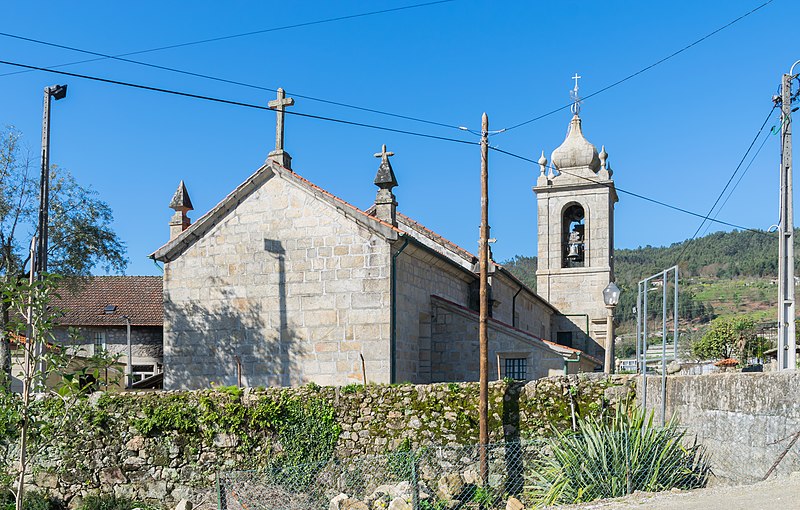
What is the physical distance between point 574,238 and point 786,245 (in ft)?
55.8

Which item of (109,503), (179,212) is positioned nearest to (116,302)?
(179,212)

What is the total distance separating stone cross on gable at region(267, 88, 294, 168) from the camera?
19266 millimetres

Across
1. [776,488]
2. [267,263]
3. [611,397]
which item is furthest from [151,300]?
[776,488]

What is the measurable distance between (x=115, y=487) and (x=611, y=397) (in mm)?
9829

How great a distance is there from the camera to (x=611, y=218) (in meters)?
30.5

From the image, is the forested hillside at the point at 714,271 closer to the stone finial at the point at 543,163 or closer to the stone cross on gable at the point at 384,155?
the stone finial at the point at 543,163

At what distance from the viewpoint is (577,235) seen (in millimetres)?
30812

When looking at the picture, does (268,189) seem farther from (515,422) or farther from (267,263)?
(515,422)

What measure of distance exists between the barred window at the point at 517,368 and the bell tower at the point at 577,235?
1143 centimetres

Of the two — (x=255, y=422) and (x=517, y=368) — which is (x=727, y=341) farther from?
(x=255, y=422)

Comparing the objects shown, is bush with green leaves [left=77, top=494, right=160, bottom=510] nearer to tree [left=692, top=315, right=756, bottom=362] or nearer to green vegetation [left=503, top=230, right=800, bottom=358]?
tree [left=692, top=315, right=756, bottom=362]

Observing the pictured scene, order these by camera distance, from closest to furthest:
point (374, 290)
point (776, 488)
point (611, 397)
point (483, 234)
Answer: point (776, 488)
point (611, 397)
point (483, 234)
point (374, 290)

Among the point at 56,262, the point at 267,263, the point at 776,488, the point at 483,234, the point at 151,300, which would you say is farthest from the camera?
the point at 151,300

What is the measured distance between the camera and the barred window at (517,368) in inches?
Result: 768
